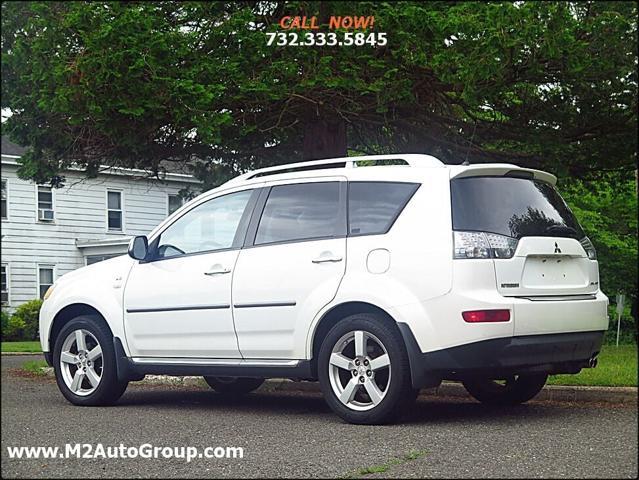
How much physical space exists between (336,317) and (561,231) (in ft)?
5.84

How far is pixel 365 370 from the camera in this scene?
748 centimetres

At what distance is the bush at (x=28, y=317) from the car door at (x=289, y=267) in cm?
1715

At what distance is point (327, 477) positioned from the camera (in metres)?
5.43

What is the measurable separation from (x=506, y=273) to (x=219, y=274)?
2384 millimetres

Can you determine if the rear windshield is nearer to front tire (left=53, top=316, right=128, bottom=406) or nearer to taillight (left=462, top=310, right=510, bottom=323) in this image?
taillight (left=462, top=310, right=510, bottom=323)

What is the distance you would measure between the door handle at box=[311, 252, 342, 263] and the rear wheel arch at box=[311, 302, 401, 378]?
0.34 meters

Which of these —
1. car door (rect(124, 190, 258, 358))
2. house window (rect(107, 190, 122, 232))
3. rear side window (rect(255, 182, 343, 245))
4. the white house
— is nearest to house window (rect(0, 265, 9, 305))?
the white house

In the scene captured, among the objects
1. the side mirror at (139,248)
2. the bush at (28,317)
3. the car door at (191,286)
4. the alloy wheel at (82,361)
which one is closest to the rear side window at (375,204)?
the car door at (191,286)

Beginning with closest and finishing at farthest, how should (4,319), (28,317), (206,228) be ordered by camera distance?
(206,228) < (28,317) < (4,319)

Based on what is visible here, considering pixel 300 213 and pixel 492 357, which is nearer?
pixel 492 357

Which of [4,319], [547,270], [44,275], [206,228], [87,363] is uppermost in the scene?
[206,228]

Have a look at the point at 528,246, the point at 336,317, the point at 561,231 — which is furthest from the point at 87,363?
the point at 561,231

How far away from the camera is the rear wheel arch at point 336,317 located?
7.48 m

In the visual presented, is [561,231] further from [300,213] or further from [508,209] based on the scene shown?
[300,213]
